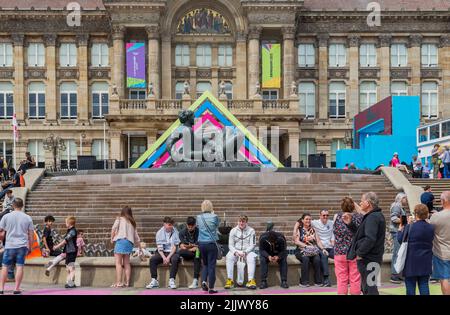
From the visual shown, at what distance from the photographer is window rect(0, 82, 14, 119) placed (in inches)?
2348

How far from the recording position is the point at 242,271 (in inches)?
576

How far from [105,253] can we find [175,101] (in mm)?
35179

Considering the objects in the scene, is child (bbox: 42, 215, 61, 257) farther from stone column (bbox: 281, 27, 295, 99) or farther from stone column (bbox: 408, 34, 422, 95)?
stone column (bbox: 408, 34, 422, 95)

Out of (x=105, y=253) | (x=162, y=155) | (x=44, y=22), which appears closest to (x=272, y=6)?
(x=44, y=22)

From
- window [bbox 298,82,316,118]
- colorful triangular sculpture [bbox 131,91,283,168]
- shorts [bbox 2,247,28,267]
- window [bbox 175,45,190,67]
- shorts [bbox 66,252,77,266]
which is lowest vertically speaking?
shorts [bbox 66,252,77,266]

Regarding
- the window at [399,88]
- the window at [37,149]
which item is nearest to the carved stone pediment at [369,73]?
the window at [399,88]

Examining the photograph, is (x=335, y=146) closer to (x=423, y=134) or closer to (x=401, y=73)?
(x=401, y=73)

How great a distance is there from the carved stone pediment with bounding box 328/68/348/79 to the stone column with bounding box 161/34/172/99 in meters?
12.8

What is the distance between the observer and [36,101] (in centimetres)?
6003

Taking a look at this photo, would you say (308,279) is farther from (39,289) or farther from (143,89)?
(143,89)

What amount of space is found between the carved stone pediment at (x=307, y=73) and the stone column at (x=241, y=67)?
15.4ft

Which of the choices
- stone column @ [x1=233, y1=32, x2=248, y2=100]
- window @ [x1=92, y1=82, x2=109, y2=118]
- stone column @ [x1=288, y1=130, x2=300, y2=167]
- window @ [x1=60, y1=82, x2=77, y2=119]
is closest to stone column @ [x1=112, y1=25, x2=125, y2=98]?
window @ [x1=92, y1=82, x2=109, y2=118]

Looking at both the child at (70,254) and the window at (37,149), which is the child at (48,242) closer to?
the child at (70,254)

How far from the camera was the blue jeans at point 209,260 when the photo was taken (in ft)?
45.8
